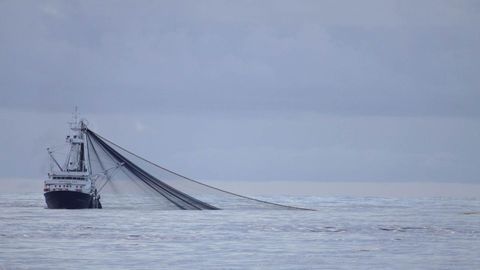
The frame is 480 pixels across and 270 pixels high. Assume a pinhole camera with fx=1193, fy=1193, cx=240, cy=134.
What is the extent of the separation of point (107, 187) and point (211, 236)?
49.4 metres

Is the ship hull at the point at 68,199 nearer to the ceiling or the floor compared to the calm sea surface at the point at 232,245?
nearer to the ceiling

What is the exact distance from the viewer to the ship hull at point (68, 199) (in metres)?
117

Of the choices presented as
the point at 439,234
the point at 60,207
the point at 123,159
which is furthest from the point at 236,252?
the point at 60,207

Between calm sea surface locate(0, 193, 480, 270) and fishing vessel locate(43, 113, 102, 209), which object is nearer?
calm sea surface locate(0, 193, 480, 270)

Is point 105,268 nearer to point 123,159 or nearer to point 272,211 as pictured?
point 123,159

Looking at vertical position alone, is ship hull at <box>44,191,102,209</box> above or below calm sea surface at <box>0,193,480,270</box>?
above

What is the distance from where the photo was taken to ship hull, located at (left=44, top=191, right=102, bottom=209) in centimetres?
11669

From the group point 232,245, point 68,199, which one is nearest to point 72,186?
point 68,199

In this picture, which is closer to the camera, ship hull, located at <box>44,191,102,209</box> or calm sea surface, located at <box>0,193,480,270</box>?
calm sea surface, located at <box>0,193,480,270</box>

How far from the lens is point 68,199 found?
117125mm

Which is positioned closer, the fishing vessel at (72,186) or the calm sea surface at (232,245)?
the calm sea surface at (232,245)

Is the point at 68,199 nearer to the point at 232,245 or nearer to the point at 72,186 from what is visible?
the point at 72,186

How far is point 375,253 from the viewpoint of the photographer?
196 ft

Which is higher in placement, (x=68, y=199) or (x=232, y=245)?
(x=68, y=199)
